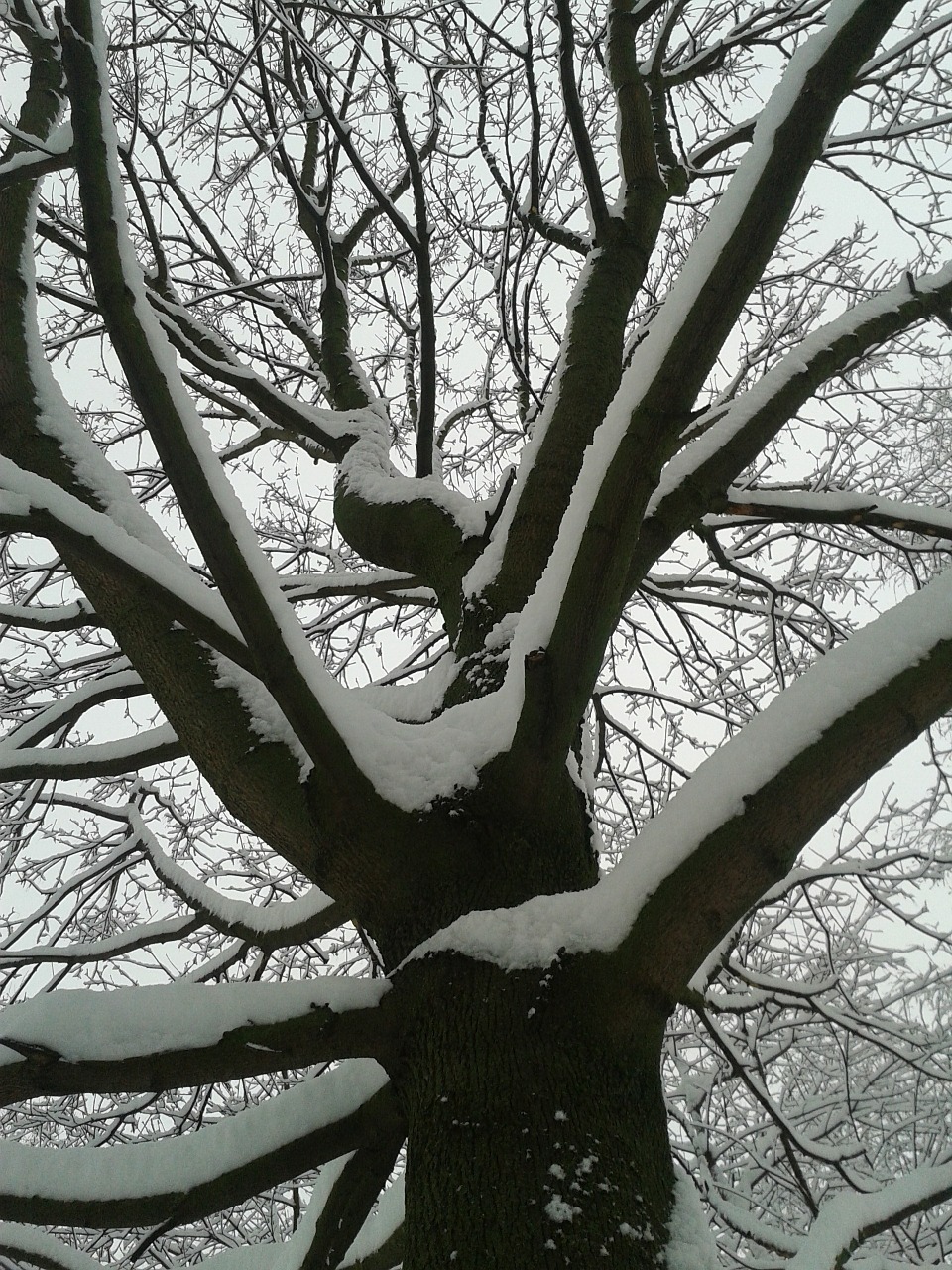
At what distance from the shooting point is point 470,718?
1.75 meters

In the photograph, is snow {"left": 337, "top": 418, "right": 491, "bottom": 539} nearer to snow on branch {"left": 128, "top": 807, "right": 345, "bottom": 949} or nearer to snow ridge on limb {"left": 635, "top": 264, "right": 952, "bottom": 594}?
snow ridge on limb {"left": 635, "top": 264, "right": 952, "bottom": 594}

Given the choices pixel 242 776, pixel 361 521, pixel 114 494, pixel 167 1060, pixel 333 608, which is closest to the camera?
pixel 167 1060

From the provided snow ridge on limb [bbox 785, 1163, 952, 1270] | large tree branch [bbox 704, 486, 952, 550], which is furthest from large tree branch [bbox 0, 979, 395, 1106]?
large tree branch [bbox 704, 486, 952, 550]

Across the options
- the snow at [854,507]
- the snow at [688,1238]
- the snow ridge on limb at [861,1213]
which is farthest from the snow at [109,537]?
the snow at [854,507]

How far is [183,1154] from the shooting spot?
52.0 inches

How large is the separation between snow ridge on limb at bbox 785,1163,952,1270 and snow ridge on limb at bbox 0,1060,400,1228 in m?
0.65

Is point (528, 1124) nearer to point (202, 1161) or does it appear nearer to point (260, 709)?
point (202, 1161)

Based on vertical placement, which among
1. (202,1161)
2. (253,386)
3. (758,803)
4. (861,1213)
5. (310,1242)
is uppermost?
(253,386)

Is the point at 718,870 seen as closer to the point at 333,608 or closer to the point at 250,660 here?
the point at 250,660

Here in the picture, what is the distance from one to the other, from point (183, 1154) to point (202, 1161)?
0.04 meters

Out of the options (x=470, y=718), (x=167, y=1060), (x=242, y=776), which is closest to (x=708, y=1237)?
(x=167, y=1060)

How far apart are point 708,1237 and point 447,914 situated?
0.60m

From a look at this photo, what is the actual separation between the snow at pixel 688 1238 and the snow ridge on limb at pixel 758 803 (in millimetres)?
295

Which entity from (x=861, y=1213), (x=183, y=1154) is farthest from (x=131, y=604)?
(x=861, y=1213)
